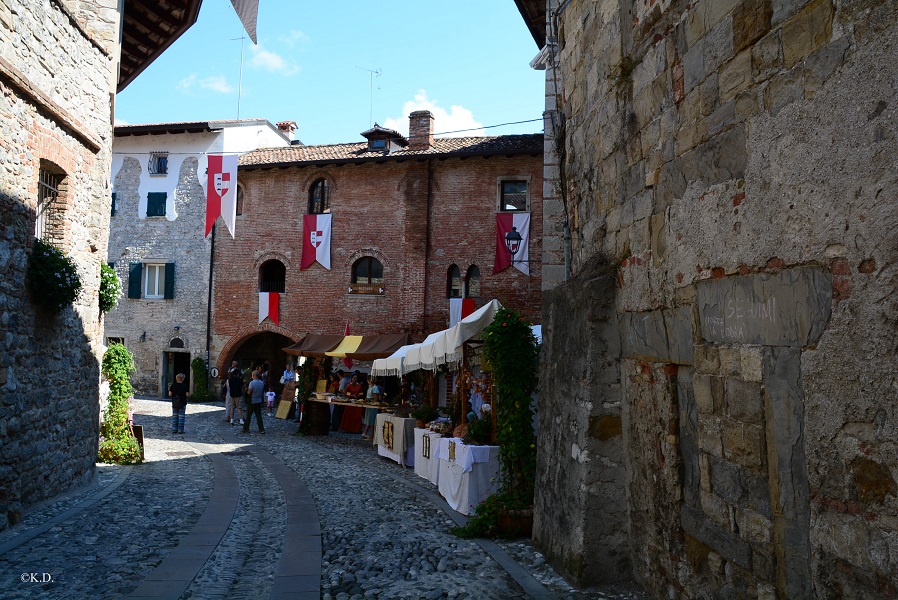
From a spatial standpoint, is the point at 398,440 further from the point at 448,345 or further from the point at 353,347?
the point at 353,347

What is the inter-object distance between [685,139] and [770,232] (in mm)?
1161

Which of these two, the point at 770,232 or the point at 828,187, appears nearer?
the point at 828,187

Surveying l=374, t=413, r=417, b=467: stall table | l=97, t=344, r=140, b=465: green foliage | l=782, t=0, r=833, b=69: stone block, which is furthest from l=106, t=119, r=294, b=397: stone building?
l=782, t=0, r=833, b=69: stone block

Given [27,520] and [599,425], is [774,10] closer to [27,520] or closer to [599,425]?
[599,425]

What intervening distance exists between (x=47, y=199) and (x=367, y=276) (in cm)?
1664

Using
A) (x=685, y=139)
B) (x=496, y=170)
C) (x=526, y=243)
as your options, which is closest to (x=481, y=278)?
(x=526, y=243)

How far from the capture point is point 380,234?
25.7m

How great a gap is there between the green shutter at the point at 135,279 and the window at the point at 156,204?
6.70 ft

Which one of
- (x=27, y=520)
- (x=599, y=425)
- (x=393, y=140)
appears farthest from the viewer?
(x=393, y=140)

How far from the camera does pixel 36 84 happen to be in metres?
8.12

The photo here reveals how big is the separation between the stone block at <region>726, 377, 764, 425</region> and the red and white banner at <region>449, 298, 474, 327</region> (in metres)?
20.1

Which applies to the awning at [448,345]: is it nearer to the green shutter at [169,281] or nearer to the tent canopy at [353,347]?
the tent canopy at [353,347]

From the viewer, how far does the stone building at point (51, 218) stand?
7.61 metres

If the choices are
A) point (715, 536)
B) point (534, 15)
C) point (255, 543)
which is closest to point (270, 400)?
point (534, 15)
